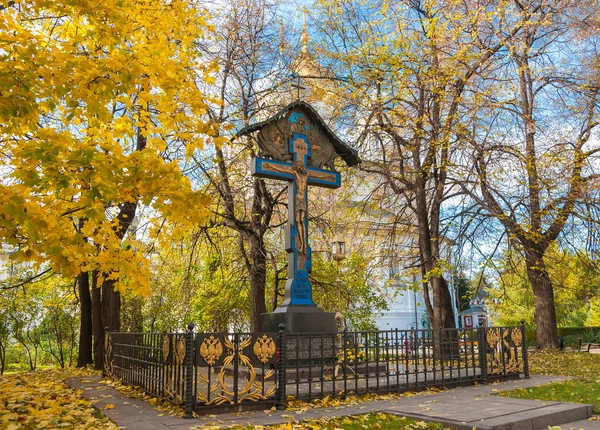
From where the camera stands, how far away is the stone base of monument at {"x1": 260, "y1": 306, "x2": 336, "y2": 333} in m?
9.99

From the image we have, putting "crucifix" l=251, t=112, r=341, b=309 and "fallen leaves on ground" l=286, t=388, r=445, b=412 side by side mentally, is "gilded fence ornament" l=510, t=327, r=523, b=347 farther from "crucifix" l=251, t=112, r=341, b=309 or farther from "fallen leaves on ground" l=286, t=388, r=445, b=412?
"crucifix" l=251, t=112, r=341, b=309

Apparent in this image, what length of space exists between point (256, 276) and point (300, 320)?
17.0ft

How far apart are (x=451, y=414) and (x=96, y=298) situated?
36.4 ft

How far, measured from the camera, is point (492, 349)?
1052cm

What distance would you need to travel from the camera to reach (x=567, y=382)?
10102mm

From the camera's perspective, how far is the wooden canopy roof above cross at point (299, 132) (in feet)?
Result: 36.2

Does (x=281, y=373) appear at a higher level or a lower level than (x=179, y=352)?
lower

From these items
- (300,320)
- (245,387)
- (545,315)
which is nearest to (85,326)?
A: (300,320)

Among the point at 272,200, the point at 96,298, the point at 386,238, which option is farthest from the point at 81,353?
the point at 386,238

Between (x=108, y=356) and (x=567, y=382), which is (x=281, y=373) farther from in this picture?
(x=567, y=382)

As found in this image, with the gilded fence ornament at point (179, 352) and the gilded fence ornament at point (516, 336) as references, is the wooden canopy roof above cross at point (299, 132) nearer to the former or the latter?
the gilded fence ornament at point (179, 352)

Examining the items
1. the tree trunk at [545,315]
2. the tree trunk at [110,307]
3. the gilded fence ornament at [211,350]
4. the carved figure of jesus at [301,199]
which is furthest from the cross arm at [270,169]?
the tree trunk at [545,315]

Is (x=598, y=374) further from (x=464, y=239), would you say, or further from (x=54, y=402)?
(x=54, y=402)

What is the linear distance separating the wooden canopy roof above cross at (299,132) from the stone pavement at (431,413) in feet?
18.5
